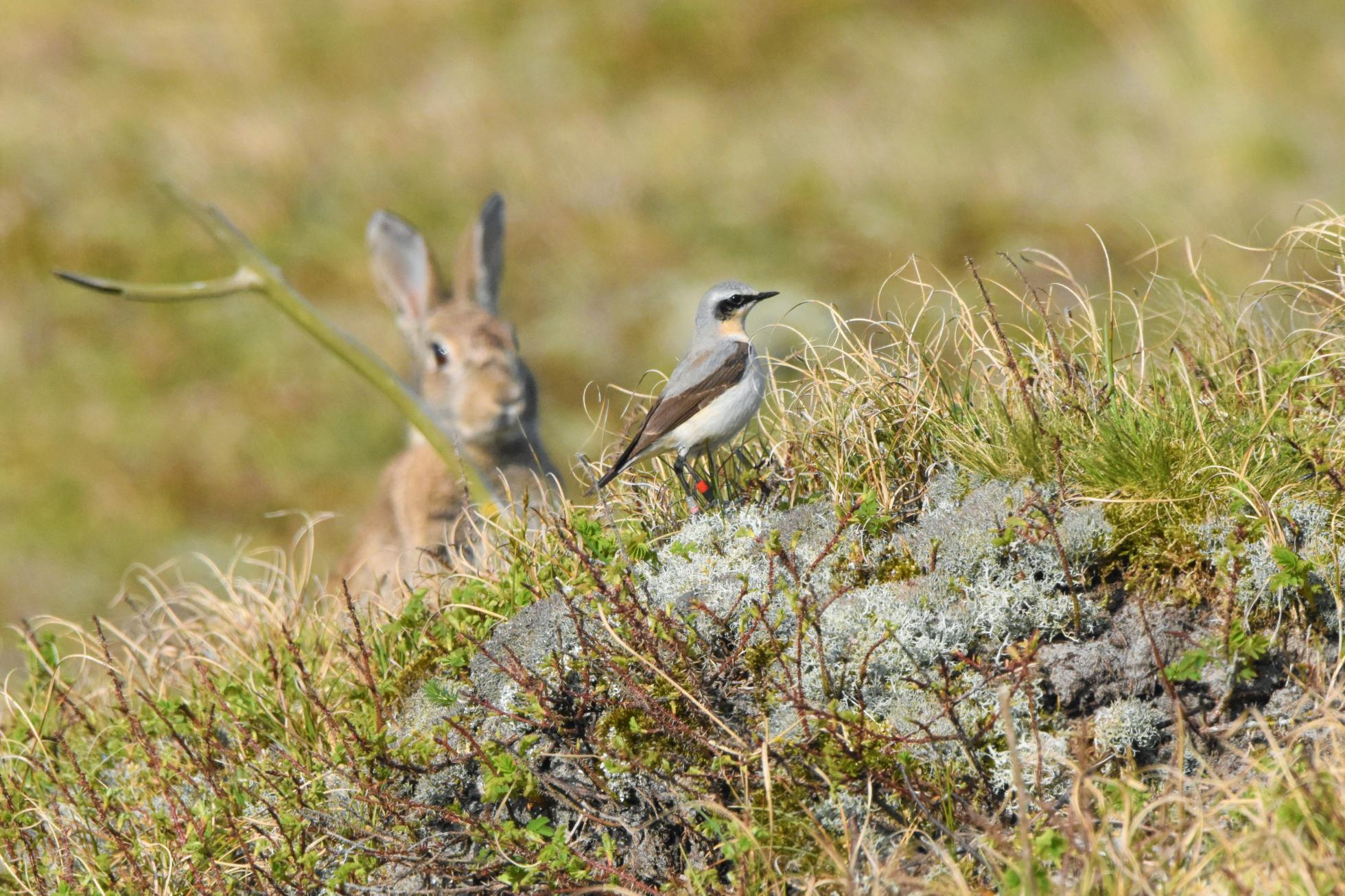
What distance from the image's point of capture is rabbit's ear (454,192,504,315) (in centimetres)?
881

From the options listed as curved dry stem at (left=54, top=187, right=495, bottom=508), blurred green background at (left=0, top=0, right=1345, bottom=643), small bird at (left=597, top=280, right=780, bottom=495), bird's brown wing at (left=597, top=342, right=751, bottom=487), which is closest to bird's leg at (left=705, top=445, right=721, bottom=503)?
small bird at (left=597, top=280, right=780, bottom=495)

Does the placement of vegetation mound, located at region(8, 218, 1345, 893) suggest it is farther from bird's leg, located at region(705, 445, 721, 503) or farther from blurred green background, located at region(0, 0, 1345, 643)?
blurred green background, located at region(0, 0, 1345, 643)

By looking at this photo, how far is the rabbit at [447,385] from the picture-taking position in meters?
8.29

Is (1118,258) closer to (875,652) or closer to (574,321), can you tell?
(574,321)

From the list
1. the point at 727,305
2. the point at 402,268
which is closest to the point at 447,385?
the point at 402,268

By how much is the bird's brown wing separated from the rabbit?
2174 millimetres

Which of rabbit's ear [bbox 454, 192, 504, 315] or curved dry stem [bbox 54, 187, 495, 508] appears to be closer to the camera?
curved dry stem [bbox 54, 187, 495, 508]

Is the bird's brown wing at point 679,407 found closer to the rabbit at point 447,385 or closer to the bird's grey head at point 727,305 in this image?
the bird's grey head at point 727,305

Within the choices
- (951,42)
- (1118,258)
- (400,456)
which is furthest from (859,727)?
(951,42)

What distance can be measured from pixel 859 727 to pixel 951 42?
22.4 metres


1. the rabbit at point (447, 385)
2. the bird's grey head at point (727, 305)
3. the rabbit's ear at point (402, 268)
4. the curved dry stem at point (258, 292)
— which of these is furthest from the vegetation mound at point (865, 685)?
the rabbit's ear at point (402, 268)

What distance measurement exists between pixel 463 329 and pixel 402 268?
0.82 m

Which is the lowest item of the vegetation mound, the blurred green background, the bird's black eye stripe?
the vegetation mound

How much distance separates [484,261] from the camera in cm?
909
